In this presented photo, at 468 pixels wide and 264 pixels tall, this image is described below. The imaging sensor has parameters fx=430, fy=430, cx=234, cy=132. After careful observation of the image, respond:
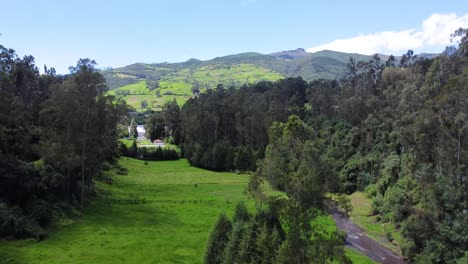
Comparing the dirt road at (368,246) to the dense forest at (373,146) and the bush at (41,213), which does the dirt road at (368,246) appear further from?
the bush at (41,213)

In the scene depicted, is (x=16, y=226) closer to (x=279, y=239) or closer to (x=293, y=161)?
(x=279, y=239)

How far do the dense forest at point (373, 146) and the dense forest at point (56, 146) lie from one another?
26233 millimetres

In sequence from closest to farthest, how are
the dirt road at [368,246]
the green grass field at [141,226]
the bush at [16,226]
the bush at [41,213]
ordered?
the green grass field at [141,226], the bush at [16,226], the dirt road at [368,246], the bush at [41,213]

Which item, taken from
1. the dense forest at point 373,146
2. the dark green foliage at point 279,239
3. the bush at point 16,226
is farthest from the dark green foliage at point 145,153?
the dark green foliage at point 279,239

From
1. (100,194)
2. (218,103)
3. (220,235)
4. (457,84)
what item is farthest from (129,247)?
(218,103)

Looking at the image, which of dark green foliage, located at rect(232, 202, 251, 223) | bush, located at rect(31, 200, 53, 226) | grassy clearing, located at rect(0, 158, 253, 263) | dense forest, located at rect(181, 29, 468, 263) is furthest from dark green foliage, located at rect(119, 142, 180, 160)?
dark green foliage, located at rect(232, 202, 251, 223)

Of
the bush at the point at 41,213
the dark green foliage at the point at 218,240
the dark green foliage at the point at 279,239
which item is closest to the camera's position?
the dark green foliage at the point at 279,239

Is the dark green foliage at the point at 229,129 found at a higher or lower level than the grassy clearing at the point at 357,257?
higher

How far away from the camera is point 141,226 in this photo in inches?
2040

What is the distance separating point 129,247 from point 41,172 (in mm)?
18530

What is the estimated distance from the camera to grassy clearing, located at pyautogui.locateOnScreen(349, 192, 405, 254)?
52.5 meters

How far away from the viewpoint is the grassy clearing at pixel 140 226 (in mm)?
40375

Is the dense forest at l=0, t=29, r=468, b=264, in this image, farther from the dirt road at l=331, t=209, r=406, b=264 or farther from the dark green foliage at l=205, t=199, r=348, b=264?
the dirt road at l=331, t=209, r=406, b=264

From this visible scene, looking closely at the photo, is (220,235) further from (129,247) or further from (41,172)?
(41,172)
